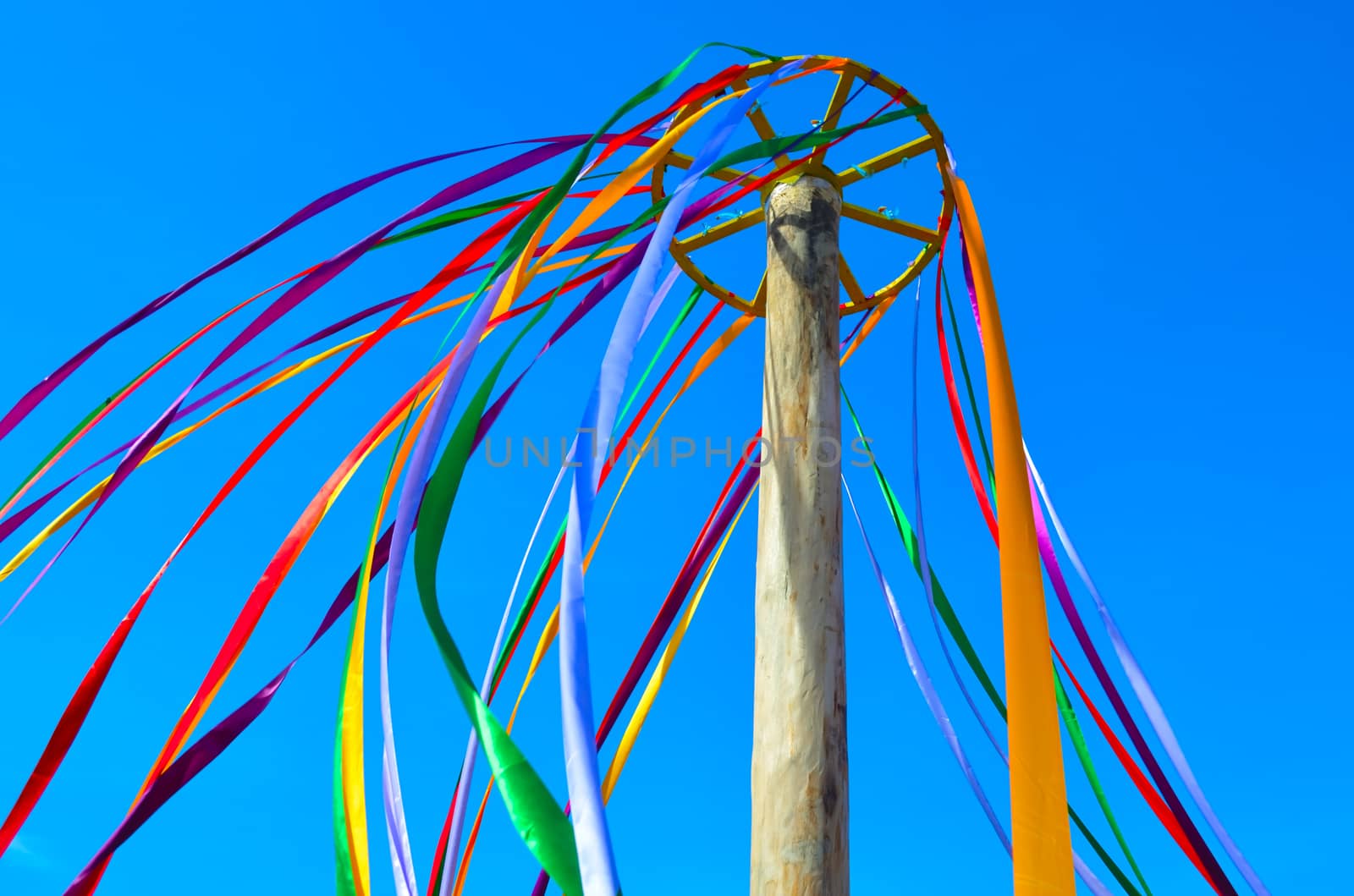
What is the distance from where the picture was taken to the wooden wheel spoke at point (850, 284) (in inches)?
168

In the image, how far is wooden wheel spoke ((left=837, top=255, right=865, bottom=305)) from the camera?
4273 millimetres

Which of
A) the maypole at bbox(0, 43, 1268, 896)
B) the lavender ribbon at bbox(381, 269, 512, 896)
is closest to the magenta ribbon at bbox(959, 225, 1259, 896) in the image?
the maypole at bbox(0, 43, 1268, 896)

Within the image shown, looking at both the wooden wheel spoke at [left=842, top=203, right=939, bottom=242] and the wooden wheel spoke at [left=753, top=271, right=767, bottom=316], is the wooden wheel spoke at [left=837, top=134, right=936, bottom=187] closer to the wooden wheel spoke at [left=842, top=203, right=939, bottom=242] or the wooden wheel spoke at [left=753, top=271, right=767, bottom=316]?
the wooden wheel spoke at [left=842, top=203, right=939, bottom=242]

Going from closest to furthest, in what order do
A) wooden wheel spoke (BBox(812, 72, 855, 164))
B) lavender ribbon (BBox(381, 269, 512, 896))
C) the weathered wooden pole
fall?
lavender ribbon (BBox(381, 269, 512, 896))
the weathered wooden pole
wooden wheel spoke (BBox(812, 72, 855, 164))

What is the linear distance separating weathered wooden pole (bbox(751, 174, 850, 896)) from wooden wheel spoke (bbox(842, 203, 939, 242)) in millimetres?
209

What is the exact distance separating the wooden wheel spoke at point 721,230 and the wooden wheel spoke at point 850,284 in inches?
19.8

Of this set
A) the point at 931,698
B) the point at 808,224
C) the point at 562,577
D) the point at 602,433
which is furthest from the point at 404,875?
the point at 931,698

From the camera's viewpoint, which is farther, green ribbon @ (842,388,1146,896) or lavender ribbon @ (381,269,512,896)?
green ribbon @ (842,388,1146,896)

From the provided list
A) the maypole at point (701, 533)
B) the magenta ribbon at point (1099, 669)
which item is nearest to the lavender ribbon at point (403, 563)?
the maypole at point (701, 533)

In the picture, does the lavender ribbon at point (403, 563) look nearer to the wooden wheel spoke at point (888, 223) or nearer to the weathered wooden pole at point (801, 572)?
the weathered wooden pole at point (801, 572)

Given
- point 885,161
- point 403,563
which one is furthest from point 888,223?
point 403,563

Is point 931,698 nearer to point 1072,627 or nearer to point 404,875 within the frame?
point 1072,627

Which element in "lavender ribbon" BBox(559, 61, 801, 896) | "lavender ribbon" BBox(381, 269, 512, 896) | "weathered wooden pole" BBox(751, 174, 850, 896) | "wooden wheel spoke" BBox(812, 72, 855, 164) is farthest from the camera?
"wooden wheel spoke" BBox(812, 72, 855, 164)

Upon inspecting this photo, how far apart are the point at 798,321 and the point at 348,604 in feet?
6.46
